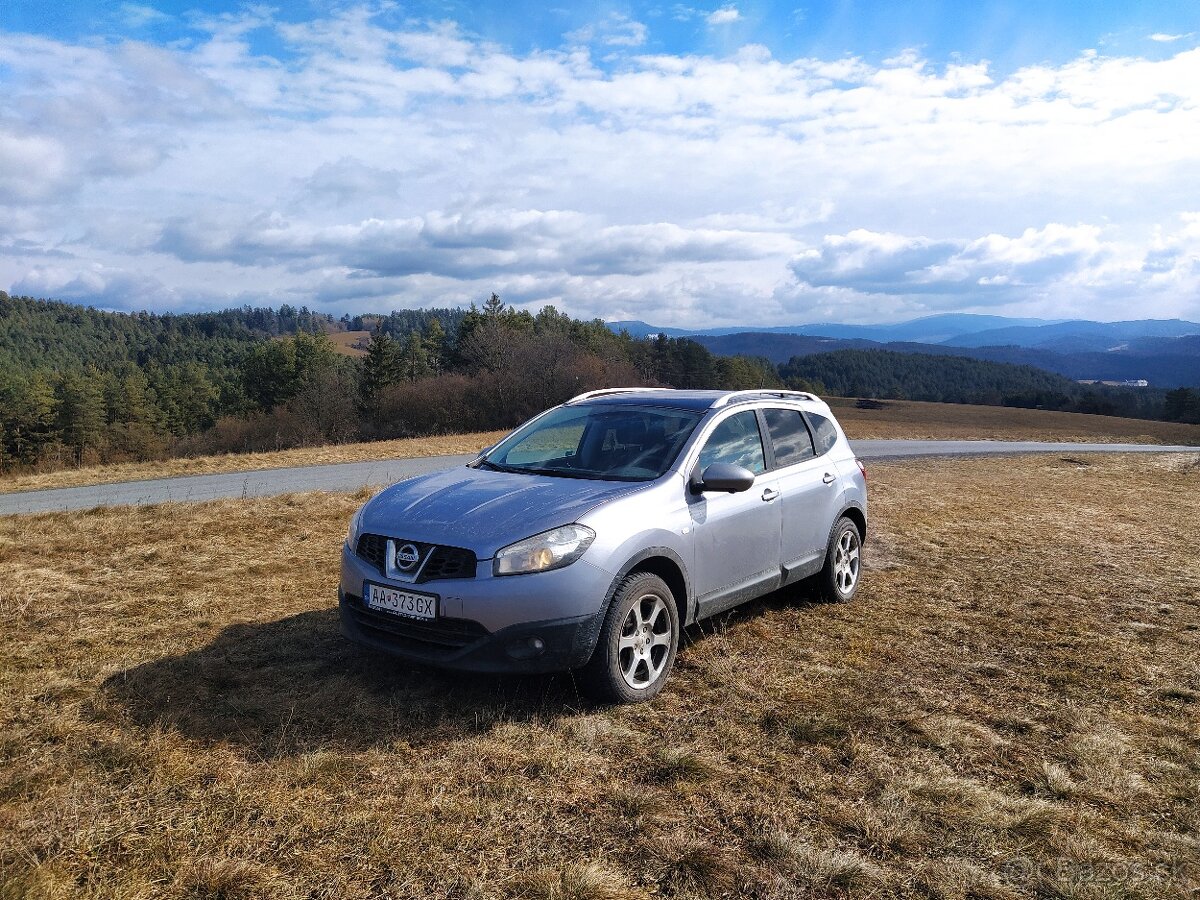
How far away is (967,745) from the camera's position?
163 inches

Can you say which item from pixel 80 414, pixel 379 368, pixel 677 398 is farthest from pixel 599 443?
pixel 80 414

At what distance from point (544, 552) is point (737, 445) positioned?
2041 mm

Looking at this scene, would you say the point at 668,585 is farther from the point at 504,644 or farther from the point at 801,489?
the point at 801,489

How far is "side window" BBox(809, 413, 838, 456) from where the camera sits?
22.1 feet

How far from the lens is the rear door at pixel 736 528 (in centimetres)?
512

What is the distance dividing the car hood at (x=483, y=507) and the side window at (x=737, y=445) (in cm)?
77

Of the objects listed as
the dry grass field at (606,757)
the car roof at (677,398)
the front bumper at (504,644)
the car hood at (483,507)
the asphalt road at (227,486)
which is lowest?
the dry grass field at (606,757)

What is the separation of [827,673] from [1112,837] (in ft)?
6.52

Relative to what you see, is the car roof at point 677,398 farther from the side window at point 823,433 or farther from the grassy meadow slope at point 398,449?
the grassy meadow slope at point 398,449

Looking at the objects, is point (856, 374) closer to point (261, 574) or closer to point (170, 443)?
point (170, 443)

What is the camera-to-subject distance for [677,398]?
19.5 feet

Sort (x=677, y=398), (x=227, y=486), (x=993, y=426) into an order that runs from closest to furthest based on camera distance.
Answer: (x=677, y=398), (x=227, y=486), (x=993, y=426)

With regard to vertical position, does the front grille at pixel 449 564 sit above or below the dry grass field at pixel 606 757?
above

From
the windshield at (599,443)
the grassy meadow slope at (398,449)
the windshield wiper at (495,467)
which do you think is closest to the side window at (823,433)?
the windshield at (599,443)
